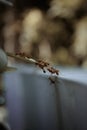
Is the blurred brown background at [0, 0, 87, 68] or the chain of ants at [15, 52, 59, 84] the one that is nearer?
the chain of ants at [15, 52, 59, 84]

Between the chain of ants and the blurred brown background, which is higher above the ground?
the blurred brown background

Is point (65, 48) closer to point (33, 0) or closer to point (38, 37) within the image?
point (38, 37)

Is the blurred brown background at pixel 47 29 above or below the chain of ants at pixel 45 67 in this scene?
above

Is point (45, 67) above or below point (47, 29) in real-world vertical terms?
below

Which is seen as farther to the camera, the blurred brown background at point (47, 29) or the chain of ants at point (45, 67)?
the blurred brown background at point (47, 29)

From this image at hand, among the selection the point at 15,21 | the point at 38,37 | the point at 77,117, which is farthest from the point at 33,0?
the point at 77,117

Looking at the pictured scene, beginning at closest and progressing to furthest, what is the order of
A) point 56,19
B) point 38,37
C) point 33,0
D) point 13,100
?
point 13,100, point 33,0, point 38,37, point 56,19

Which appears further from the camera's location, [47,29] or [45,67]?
[47,29]

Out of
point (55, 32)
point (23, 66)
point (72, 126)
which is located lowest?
point (72, 126)
